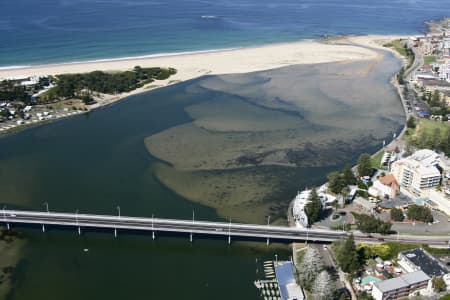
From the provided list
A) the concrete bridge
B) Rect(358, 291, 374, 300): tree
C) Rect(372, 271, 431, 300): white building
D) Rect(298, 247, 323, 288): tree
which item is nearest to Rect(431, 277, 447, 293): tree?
Rect(372, 271, 431, 300): white building

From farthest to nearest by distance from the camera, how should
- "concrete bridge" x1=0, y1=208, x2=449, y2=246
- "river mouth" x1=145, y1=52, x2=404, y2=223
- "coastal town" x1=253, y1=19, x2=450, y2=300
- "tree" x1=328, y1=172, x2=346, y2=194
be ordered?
"river mouth" x1=145, y1=52, x2=404, y2=223 < "tree" x1=328, y1=172, x2=346, y2=194 < "concrete bridge" x1=0, y1=208, x2=449, y2=246 < "coastal town" x1=253, y1=19, x2=450, y2=300

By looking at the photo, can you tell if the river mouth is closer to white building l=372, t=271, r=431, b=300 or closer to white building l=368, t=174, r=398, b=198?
white building l=368, t=174, r=398, b=198

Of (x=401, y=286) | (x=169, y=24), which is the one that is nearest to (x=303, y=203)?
(x=401, y=286)

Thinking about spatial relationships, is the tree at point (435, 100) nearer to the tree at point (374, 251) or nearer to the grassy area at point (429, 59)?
the grassy area at point (429, 59)

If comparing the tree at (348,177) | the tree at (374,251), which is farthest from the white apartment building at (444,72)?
the tree at (374,251)

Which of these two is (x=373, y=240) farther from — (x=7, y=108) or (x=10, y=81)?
(x=10, y=81)
